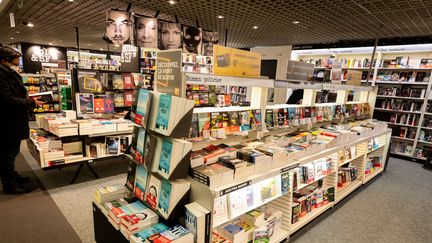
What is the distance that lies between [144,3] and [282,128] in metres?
3.63

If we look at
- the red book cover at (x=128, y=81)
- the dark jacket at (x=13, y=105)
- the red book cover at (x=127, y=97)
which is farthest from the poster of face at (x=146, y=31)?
the dark jacket at (x=13, y=105)

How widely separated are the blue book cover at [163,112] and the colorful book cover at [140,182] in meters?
0.55

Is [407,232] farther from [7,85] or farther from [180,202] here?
[7,85]

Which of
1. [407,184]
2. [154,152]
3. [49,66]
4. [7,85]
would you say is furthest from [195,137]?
[49,66]

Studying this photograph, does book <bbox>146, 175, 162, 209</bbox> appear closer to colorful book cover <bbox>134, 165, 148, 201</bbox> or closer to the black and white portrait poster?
colorful book cover <bbox>134, 165, 148, 201</bbox>

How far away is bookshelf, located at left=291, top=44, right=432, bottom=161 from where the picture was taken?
239 inches

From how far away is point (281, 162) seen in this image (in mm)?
2461

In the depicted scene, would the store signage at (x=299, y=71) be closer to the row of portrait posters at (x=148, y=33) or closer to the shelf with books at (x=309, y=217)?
the shelf with books at (x=309, y=217)

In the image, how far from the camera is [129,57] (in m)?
4.77

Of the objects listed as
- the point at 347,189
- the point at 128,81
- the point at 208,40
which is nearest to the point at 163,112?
the point at 128,81

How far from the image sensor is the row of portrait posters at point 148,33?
4.55 metres

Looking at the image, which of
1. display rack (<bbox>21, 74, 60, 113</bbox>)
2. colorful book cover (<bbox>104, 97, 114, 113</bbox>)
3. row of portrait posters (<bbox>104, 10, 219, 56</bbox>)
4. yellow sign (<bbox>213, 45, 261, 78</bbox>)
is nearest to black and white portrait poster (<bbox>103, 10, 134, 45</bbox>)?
row of portrait posters (<bbox>104, 10, 219, 56</bbox>)

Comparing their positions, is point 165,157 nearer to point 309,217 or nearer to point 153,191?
point 153,191

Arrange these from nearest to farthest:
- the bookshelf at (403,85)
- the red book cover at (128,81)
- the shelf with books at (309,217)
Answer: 1. the shelf with books at (309,217)
2. the red book cover at (128,81)
3. the bookshelf at (403,85)
